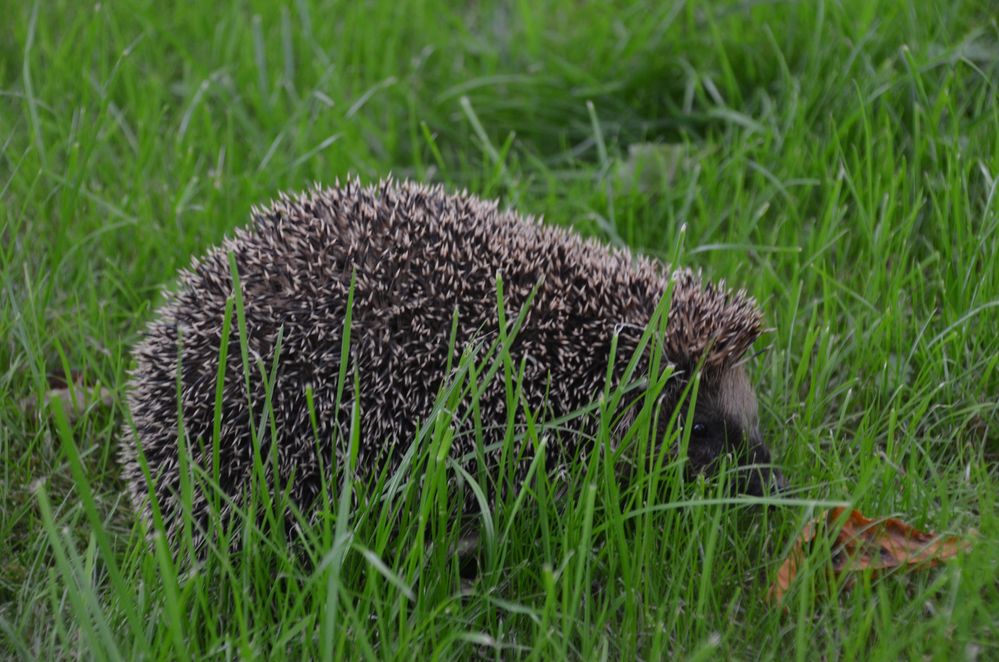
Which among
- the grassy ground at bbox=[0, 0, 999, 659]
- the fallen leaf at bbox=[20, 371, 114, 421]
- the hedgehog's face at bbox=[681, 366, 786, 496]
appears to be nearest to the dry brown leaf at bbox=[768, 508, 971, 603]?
the grassy ground at bbox=[0, 0, 999, 659]

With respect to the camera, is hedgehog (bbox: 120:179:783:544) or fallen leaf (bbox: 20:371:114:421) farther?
fallen leaf (bbox: 20:371:114:421)

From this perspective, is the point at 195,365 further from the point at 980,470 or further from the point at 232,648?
the point at 980,470

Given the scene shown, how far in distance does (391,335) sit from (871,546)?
76.1 inches

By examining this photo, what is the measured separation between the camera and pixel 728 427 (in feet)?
15.2

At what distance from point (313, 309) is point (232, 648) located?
4.26 ft

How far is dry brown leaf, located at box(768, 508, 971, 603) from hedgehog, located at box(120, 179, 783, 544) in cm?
34

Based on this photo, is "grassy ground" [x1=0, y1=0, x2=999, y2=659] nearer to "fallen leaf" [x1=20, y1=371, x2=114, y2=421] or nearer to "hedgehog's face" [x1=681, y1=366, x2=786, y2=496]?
"fallen leaf" [x1=20, y1=371, x2=114, y2=421]

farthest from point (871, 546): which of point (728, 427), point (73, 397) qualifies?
point (73, 397)

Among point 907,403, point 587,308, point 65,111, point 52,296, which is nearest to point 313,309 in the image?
point 587,308

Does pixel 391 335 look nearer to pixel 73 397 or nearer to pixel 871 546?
pixel 73 397

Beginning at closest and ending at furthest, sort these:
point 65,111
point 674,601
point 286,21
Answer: point 674,601 → point 65,111 → point 286,21

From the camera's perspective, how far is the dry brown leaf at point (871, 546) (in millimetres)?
3729

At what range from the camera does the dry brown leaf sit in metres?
3.73

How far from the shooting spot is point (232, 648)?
3.70 meters
